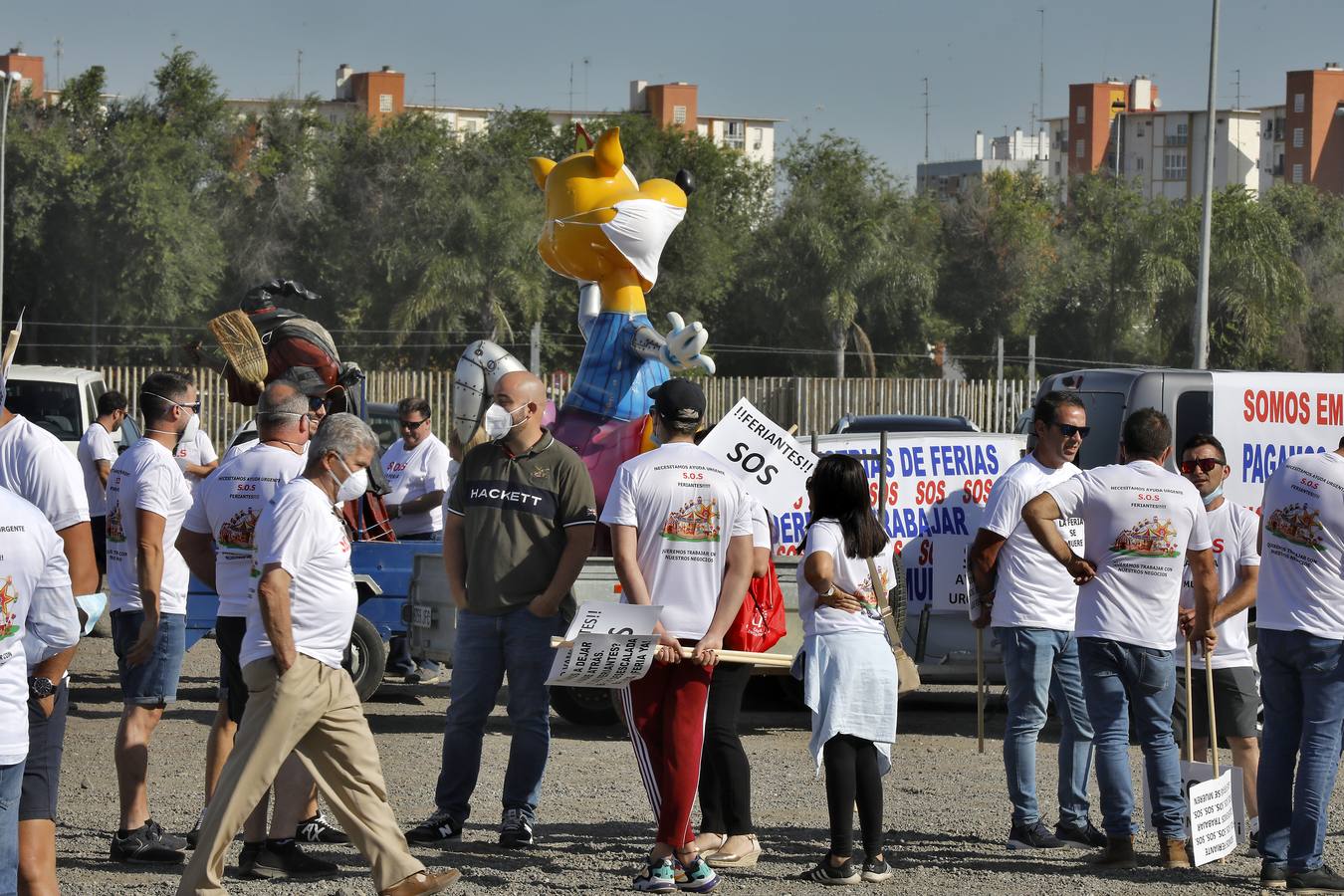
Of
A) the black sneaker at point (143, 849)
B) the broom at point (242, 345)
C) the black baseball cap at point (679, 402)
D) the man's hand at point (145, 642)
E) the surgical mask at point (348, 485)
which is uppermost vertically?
the broom at point (242, 345)

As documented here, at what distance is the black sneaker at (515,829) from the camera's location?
7.05 metres

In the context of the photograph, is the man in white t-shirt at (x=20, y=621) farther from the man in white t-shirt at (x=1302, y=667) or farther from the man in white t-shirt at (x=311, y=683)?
the man in white t-shirt at (x=1302, y=667)

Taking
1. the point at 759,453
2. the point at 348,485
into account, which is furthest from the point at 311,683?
the point at 759,453

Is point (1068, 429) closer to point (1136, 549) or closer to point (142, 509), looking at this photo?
point (1136, 549)

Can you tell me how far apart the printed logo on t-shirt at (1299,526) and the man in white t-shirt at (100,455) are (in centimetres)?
774

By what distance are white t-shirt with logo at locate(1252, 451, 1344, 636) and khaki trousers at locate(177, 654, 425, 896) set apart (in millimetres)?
3413

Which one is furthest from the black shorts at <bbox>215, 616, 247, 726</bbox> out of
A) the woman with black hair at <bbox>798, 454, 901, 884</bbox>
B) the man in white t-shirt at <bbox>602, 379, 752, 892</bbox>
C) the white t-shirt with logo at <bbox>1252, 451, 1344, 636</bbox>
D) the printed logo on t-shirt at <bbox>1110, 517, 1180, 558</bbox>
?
the white t-shirt with logo at <bbox>1252, 451, 1344, 636</bbox>

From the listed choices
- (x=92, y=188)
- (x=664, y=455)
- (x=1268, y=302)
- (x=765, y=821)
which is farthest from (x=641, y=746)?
(x=1268, y=302)

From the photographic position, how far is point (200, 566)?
22.0 ft

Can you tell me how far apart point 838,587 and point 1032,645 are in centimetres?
119

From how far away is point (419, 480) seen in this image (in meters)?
11.8

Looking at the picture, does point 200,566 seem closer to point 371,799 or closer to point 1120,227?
point 371,799

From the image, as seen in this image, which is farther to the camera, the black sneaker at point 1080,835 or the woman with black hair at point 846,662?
the black sneaker at point 1080,835

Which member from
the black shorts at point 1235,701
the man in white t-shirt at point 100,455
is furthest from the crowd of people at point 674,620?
the man in white t-shirt at point 100,455
